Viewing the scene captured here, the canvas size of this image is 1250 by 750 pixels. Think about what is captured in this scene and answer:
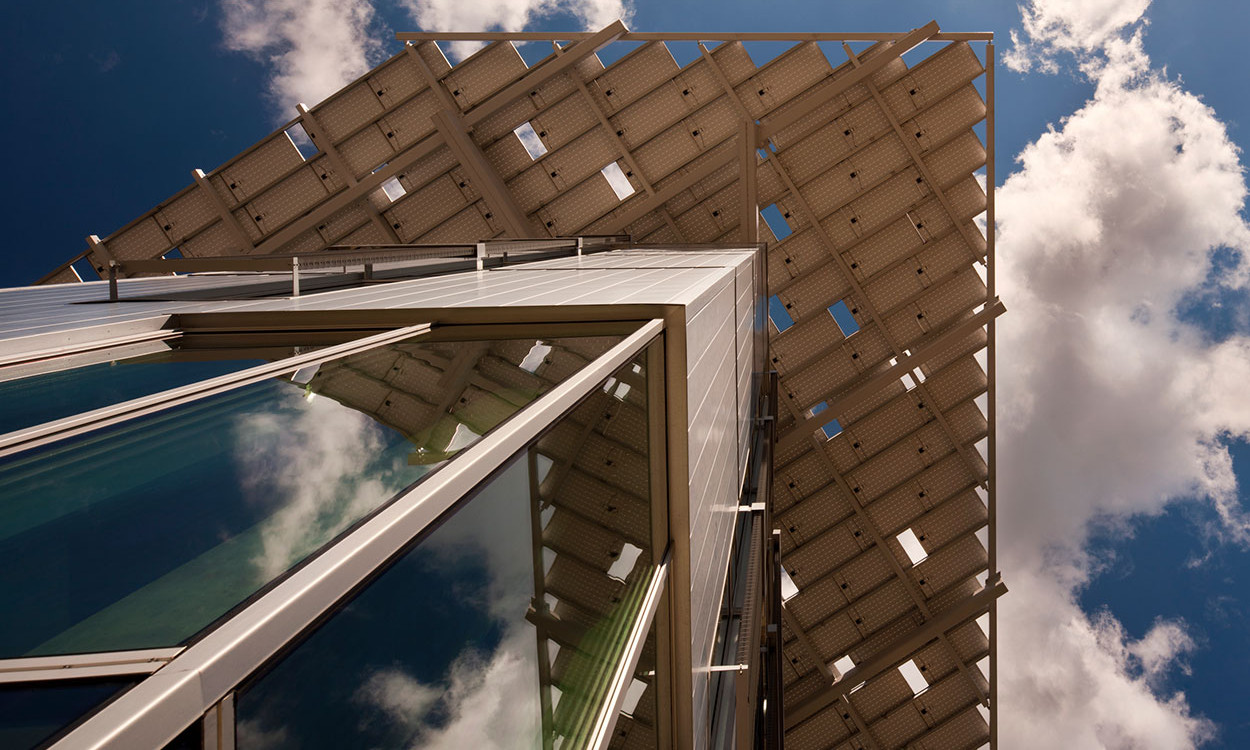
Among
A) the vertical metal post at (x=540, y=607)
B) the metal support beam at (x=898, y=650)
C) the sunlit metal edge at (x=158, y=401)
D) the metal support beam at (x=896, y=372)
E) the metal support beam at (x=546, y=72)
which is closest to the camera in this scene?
the sunlit metal edge at (x=158, y=401)

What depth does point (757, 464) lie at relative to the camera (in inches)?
393

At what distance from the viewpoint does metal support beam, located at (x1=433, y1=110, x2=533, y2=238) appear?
13625 mm

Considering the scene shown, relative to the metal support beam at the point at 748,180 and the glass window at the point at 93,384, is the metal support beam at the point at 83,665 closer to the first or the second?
the glass window at the point at 93,384

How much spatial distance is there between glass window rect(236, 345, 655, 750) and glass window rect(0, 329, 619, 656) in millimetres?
146

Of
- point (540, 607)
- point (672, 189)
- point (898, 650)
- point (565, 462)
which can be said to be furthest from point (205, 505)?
point (898, 650)

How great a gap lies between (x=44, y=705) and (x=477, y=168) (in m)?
13.5

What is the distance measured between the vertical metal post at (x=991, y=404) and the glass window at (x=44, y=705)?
49.0 ft

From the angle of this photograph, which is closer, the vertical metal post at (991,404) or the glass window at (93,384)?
the glass window at (93,384)

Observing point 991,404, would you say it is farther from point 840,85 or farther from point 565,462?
point 565,462

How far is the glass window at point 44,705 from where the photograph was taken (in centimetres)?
84

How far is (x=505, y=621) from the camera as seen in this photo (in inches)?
76.2

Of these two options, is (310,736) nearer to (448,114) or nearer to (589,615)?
(589,615)

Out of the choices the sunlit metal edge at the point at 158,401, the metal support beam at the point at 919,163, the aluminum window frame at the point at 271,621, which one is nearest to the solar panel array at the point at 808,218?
the metal support beam at the point at 919,163

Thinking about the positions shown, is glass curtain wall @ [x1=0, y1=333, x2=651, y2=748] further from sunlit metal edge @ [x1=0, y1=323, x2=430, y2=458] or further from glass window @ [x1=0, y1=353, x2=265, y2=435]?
glass window @ [x1=0, y1=353, x2=265, y2=435]
